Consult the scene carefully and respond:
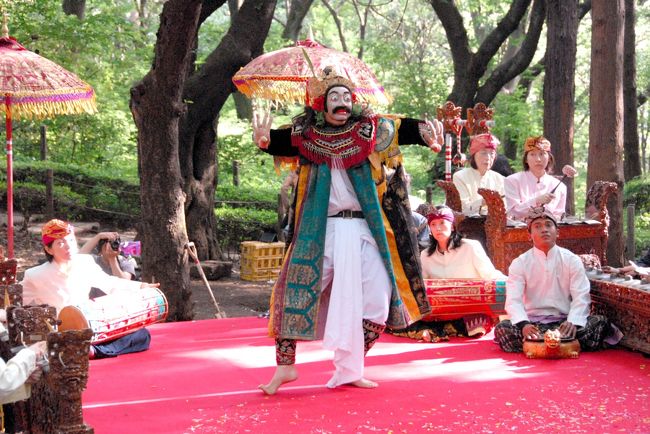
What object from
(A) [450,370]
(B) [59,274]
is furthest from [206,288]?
(A) [450,370]

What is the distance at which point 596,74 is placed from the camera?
34.3 ft

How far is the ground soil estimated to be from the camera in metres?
11.0

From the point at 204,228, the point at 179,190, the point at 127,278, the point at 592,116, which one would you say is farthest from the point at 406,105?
the point at 127,278

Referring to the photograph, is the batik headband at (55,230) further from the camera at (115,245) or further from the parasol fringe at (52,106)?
the parasol fringe at (52,106)

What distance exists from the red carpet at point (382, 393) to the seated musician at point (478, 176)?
2.06 m

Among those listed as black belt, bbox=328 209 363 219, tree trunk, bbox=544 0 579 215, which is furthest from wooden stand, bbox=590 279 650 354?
tree trunk, bbox=544 0 579 215

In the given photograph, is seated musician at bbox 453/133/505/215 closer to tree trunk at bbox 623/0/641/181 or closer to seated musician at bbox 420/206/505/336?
seated musician at bbox 420/206/505/336

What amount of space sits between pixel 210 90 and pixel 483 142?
13.1 ft

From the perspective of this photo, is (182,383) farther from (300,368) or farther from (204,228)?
(204,228)

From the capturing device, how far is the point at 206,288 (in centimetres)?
1195

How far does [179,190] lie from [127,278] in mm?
1530

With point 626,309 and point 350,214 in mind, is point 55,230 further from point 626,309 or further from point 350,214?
point 626,309

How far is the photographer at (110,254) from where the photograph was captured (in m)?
7.50

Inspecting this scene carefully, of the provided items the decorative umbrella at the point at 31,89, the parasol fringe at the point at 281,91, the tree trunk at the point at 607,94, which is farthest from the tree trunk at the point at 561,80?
the decorative umbrella at the point at 31,89
